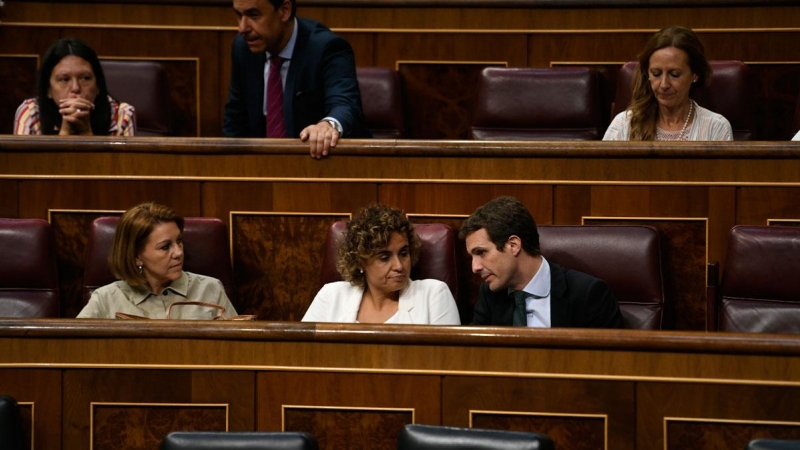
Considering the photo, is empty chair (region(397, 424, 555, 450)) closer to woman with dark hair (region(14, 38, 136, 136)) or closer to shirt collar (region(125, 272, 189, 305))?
shirt collar (region(125, 272, 189, 305))

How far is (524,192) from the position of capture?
1.27 m

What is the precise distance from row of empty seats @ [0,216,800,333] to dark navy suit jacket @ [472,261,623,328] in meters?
0.05

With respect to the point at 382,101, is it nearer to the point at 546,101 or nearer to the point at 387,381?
the point at 546,101

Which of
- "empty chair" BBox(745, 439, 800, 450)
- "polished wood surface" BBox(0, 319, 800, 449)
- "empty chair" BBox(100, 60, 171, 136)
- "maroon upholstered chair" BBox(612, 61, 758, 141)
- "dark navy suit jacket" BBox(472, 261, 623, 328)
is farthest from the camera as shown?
"empty chair" BBox(100, 60, 171, 136)

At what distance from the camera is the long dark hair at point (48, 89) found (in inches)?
56.1

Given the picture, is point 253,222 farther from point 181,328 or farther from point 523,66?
point 523,66

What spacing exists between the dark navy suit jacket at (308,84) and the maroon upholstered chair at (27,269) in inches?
11.2

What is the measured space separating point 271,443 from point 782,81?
1016 mm

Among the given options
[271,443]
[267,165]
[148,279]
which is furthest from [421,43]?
[271,443]

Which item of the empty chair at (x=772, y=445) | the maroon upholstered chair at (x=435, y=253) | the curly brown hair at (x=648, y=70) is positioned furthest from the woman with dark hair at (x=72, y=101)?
the empty chair at (x=772, y=445)

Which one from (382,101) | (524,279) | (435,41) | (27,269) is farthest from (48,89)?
(524,279)

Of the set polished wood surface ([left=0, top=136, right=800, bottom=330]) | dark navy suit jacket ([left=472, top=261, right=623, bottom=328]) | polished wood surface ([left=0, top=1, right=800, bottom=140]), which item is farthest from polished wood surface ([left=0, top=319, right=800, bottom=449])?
polished wood surface ([left=0, top=1, right=800, bottom=140])

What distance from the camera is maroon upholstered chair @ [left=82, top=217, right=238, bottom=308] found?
49.9 inches

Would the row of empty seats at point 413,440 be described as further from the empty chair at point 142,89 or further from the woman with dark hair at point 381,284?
the empty chair at point 142,89
